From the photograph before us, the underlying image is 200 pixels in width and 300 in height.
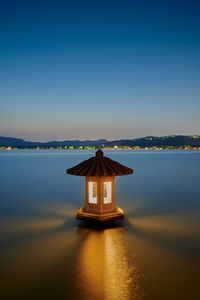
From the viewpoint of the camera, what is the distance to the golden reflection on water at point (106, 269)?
16.3 ft

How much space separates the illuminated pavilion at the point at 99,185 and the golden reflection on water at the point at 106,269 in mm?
931

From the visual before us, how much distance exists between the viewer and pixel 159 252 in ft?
22.1

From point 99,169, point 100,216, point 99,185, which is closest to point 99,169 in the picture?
point 99,169

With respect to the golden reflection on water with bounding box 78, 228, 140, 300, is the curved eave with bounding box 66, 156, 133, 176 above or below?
above

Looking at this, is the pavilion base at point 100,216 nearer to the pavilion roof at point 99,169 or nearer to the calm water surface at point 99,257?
the calm water surface at point 99,257

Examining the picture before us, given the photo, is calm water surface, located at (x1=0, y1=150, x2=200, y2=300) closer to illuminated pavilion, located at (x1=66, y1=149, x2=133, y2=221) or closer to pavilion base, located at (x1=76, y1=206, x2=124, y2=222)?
pavilion base, located at (x1=76, y1=206, x2=124, y2=222)

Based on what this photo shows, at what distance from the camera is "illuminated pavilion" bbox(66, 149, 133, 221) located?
27.1ft

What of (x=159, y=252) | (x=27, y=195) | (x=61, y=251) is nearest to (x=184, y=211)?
(x=159, y=252)

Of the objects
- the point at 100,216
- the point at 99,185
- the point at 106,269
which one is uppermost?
the point at 99,185

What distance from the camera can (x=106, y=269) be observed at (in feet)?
18.9

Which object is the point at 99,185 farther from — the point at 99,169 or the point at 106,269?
the point at 106,269

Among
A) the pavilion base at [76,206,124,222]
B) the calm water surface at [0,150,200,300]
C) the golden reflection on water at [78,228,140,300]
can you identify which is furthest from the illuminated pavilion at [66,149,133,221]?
the golden reflection on water at [78,228,140,300]

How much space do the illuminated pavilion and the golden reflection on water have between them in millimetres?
931

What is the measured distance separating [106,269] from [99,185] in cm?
Result: 312
